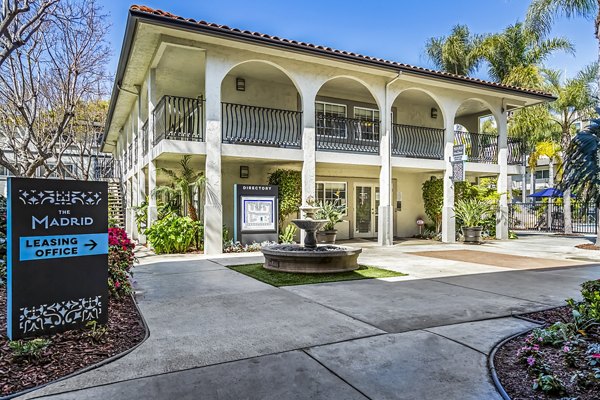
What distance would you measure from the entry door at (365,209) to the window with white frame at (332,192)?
537mm

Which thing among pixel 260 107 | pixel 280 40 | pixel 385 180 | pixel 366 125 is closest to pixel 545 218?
pixel 366 125

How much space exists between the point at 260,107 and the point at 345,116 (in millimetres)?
4229

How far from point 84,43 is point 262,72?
5560mm

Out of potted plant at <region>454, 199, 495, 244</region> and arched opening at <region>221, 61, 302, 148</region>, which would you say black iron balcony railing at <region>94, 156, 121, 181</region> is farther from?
potted plant at <region>454, 199, 495, 244</region>

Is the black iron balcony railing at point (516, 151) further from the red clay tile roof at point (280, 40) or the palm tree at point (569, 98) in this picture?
the red clay tile roof at point (280, 40)

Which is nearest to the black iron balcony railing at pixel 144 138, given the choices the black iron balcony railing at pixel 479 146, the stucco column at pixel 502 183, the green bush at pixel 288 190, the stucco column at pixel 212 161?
the stucco column at pixel 212 161

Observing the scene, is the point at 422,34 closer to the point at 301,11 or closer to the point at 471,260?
the point at 301,11

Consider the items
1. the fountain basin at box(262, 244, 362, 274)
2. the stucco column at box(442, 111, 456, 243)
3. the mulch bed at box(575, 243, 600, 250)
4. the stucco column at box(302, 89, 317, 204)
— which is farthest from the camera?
the stucco column at box(442, 111, 456, 243)

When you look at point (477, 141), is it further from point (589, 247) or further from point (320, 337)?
point (320, 337)

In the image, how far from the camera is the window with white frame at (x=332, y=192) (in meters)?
15.9

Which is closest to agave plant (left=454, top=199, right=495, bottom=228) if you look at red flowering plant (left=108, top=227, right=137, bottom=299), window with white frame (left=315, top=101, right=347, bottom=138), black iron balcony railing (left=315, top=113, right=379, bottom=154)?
black iron balcony railing (left=315, top=113, right=379, bottom=154)

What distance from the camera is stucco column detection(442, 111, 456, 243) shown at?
50.1 ft

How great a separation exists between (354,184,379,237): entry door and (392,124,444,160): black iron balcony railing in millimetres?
2077

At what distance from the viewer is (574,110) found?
1933 centimetres
